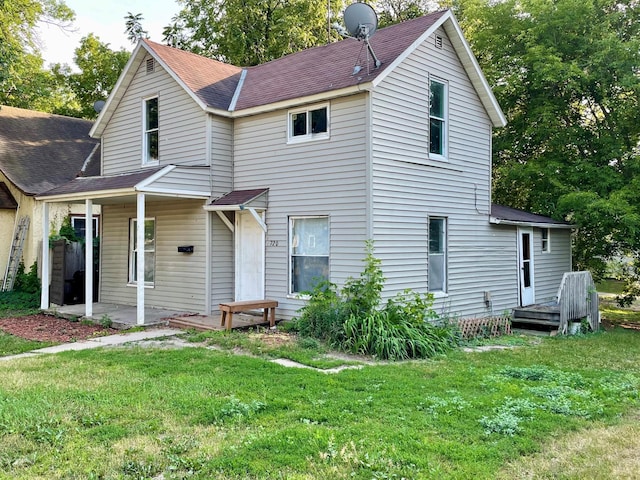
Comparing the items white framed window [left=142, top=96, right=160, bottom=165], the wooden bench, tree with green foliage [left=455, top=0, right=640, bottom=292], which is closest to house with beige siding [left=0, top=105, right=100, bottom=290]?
white framed window [left=142, top=96, right=160, bottom=165]

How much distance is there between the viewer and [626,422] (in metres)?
5.16

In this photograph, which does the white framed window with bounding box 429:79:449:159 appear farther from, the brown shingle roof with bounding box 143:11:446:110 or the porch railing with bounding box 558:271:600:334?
the porch railing with bounding box 558:271:600:334

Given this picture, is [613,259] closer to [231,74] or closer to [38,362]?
[231,74]

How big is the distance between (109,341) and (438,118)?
327 inches

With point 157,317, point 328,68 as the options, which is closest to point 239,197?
point 157,317

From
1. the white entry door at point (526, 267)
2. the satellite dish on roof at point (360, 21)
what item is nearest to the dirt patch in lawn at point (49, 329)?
the satellite dish on roof at point (360, 21)

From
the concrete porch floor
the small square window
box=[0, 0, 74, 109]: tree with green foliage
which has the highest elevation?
box=[0, 0, 74, 109]: tree with green foliage

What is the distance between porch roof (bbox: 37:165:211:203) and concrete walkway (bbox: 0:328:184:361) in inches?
111

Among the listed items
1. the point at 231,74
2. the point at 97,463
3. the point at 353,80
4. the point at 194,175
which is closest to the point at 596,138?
the point at 353,80

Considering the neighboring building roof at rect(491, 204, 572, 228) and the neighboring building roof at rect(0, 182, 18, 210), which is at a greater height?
the neighboring building roof at rect(0, 182, 18, 210)

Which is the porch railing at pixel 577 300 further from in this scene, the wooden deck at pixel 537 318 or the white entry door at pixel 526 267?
the white entry door at pixel 526 267

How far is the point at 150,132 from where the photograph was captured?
13250 millimetres

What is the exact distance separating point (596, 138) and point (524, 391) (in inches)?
477

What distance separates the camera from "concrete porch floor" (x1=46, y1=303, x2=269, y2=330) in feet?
34.5
